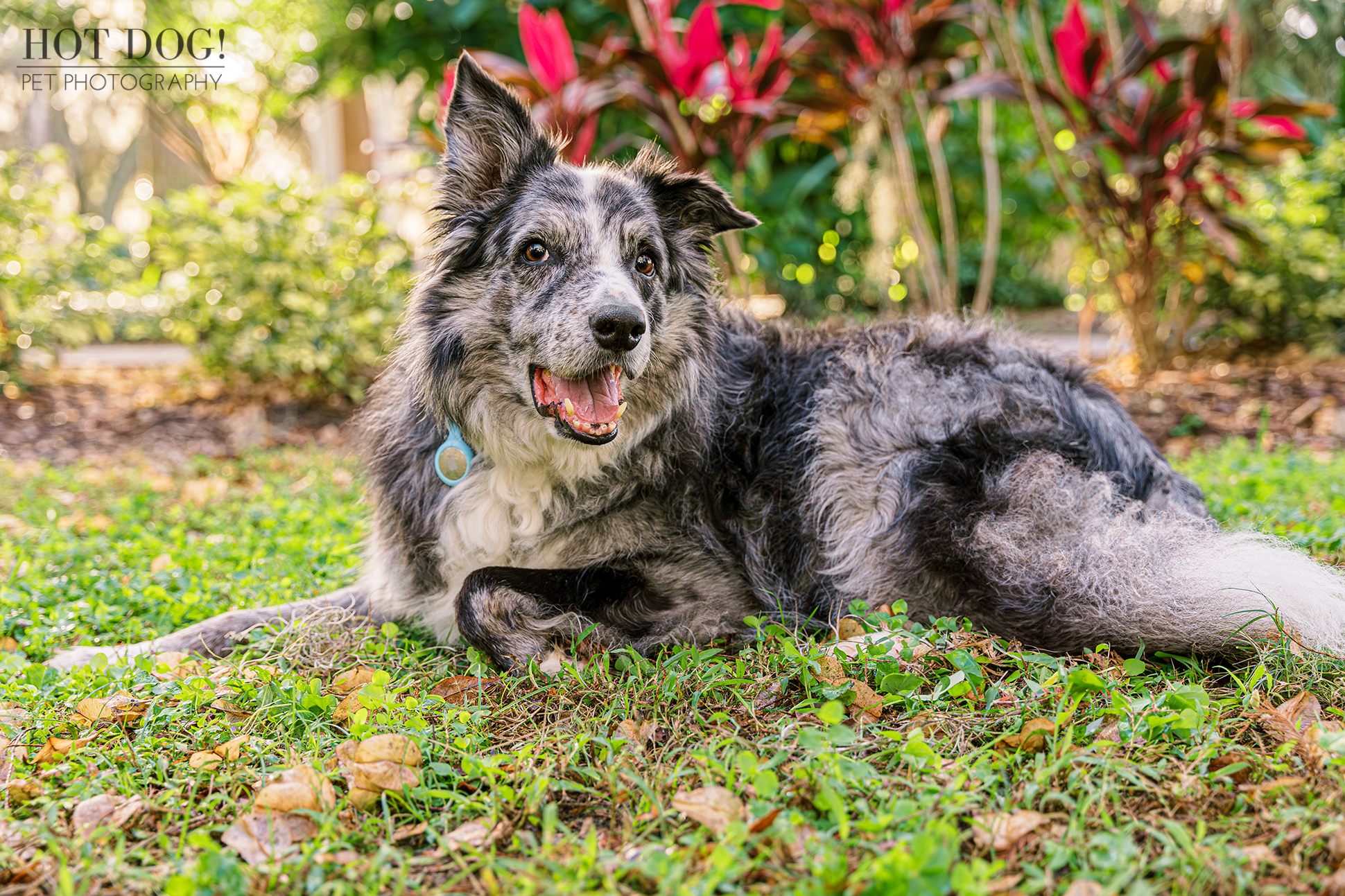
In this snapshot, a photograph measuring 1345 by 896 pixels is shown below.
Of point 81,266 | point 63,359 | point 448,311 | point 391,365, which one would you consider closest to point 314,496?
point 391,365

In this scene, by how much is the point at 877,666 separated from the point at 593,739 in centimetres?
86

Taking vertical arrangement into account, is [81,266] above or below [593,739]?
above

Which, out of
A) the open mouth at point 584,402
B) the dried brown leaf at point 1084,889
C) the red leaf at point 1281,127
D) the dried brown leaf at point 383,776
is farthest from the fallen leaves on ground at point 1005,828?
the red leaf at point 1281,127

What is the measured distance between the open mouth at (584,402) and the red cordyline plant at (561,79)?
340 centimetres

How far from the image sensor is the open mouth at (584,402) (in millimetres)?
2857

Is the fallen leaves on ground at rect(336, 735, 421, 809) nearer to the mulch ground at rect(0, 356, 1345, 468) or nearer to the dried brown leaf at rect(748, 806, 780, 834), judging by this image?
the dried brown leaf at rect(748, 806, 780, 834)

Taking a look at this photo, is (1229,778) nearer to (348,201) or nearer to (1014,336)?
(1014,336)

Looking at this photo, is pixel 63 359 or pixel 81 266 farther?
pixel 63 359

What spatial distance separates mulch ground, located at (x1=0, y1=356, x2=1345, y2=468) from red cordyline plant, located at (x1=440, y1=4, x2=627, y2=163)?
2931 mm

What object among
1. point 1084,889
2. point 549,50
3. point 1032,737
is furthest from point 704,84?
point 1084,889

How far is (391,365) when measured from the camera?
3.42 metres

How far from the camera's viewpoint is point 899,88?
20.0 feet

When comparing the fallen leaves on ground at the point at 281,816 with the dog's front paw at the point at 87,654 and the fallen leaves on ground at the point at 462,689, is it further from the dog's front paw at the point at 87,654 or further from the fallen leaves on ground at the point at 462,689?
the dog's front paw at the point at 87,654

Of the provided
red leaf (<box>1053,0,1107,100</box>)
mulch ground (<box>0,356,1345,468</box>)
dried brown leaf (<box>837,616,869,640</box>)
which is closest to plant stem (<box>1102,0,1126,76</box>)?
red leaf (<box>1053,0,1107,100</box>)
